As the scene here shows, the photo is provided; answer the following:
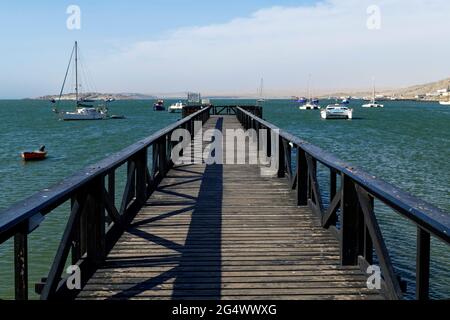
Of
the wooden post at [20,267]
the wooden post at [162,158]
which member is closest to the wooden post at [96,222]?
the wooden post at [20,267]

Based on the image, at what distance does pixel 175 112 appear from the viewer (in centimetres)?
12312

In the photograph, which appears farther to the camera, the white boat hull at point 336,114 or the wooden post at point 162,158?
the white boat hull at point 336,114

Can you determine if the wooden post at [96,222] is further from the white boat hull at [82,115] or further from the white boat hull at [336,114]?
the white boat hull at [336,114]

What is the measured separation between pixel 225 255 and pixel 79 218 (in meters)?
1.65

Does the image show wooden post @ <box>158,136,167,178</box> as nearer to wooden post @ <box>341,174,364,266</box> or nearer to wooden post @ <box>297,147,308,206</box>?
wooden post @ <box>297,147,308,206</box>

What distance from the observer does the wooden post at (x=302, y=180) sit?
7.64m

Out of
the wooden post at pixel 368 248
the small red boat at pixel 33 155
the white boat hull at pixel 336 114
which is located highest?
the wooden post at pixel 368 248

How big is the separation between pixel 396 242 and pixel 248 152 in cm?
489

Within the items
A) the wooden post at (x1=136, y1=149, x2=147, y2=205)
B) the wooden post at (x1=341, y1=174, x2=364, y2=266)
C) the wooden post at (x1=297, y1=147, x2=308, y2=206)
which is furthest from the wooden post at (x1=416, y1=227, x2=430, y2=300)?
the wooden post at (x1=136, y1=149, x2=147, y2=205)

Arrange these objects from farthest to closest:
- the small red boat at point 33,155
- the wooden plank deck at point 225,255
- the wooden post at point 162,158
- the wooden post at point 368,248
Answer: the small red boat at point 33,155 → the wooden post at point 162,158 → the wooden post at point 368,248 → the wooden plank deck at point 225,255

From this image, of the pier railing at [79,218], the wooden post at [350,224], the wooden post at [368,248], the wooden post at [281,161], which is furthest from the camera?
the wooden post at [281,161]

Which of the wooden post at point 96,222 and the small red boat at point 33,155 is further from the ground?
the wooden post at point 96,222

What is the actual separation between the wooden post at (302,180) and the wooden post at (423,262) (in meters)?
4.30
